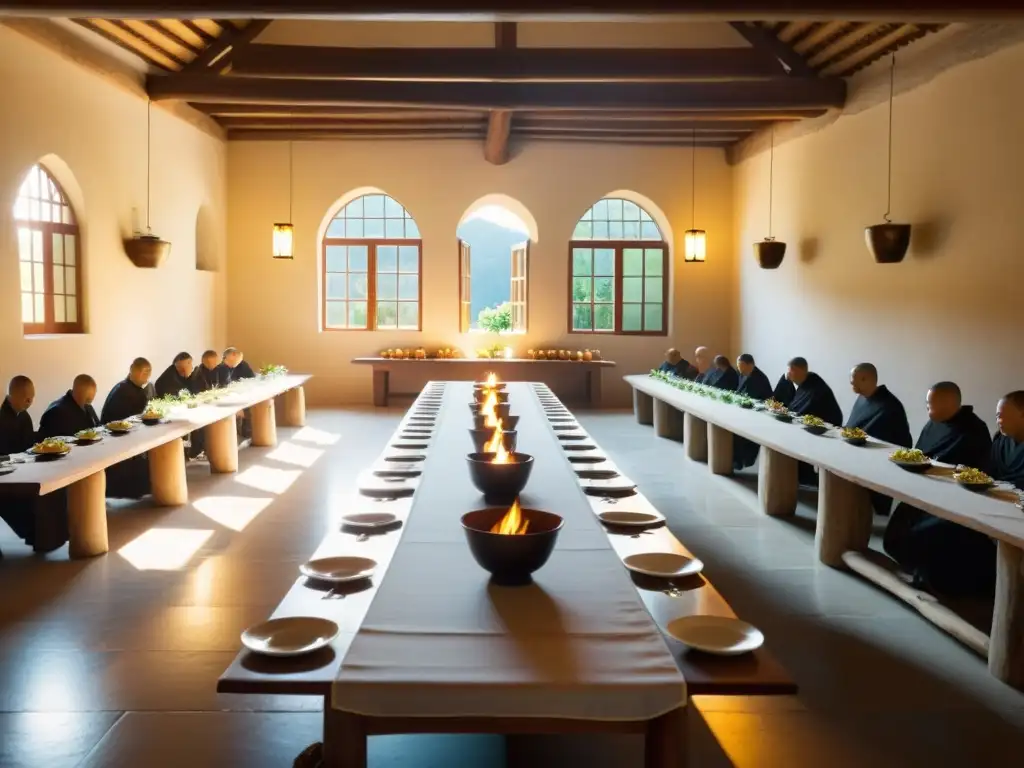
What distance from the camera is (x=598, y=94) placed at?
404 inches

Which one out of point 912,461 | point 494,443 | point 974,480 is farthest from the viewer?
point 912,461

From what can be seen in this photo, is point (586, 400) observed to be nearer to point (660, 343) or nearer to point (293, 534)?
point (660, 343)

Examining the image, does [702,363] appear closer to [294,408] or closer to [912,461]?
[294,408]

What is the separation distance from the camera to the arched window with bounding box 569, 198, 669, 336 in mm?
14008

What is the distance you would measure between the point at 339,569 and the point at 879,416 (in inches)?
197

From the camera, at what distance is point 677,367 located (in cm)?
1143

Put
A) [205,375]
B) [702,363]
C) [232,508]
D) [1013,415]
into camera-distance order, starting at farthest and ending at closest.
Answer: [702,363] < [205,375] < [232,508] < [1013,415]

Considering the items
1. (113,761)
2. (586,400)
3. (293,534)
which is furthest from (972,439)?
(586,400)

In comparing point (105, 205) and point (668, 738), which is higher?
point (105, 205)

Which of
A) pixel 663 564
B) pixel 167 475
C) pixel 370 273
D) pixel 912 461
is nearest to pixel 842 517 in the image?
pixel 912 461

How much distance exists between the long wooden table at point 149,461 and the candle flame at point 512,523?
113 inches

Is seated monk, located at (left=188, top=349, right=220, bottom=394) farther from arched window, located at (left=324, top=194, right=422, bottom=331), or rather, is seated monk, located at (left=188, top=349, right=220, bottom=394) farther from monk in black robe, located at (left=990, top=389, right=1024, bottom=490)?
monk in black robe, located at (left=990, top=389, right=1024, bottom=490)

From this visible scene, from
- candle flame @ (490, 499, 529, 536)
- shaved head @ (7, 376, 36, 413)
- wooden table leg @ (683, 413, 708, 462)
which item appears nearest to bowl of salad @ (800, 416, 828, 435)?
wooden table leg @ (683, 413, 708, 462)

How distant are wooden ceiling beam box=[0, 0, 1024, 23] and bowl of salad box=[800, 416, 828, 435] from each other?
2.73 metres
